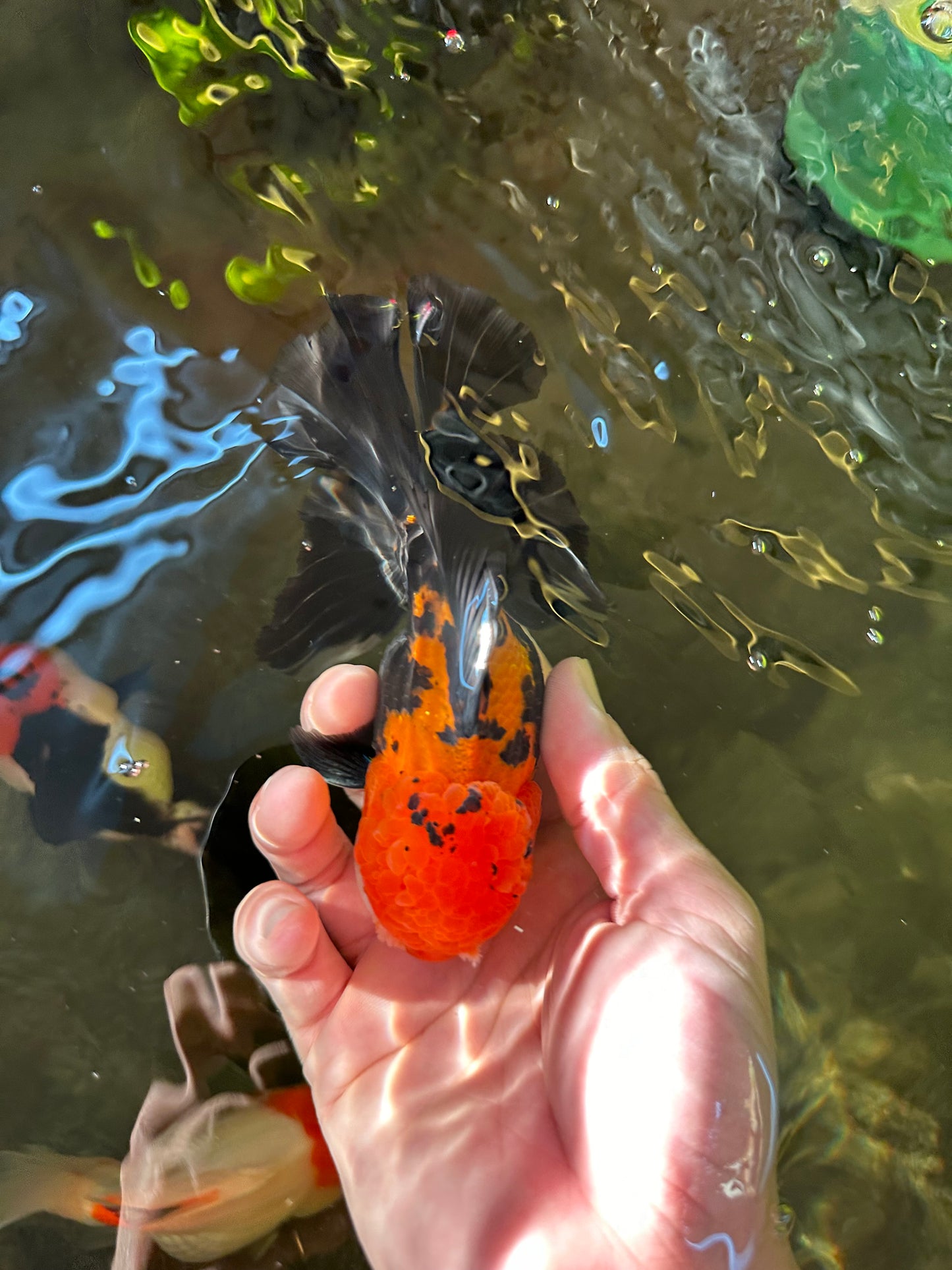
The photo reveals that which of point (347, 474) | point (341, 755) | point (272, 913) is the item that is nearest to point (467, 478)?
point (347, 474)

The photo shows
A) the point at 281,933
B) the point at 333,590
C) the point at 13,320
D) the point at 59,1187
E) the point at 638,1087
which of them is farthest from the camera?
the point at 13,320

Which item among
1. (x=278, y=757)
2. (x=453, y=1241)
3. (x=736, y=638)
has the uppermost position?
(x=736, y=638)

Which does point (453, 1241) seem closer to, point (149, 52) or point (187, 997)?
point (187, 997)

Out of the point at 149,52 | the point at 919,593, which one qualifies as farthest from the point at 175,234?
the point at 919,593

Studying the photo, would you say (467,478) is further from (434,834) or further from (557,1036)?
(557,1036)

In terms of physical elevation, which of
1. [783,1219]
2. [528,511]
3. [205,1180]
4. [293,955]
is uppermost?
[528,511]

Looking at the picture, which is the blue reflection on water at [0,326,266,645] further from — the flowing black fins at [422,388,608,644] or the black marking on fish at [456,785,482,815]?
the black marking on fish at [456,785,482,815]

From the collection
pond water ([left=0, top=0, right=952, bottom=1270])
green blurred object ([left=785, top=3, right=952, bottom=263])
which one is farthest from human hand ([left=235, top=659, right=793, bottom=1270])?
green blurred object ([left=785, top=3, right=952, bottom=263])
